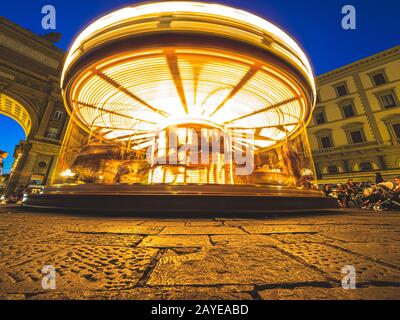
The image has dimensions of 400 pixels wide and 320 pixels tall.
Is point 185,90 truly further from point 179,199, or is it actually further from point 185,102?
point 179,199

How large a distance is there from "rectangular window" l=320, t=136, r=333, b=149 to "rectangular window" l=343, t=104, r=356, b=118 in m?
3.49

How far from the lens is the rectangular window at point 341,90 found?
2611cm

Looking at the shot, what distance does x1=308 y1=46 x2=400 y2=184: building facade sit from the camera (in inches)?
865

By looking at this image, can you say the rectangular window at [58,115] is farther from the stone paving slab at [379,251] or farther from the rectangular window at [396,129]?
the rectangular window at [396,129]

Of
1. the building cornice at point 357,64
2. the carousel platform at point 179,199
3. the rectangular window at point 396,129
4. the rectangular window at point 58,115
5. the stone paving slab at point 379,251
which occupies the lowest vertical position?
the stone paving slab at point 379,251

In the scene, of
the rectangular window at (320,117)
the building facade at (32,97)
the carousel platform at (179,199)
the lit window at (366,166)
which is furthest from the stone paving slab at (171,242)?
the rectangular window at (320,117)

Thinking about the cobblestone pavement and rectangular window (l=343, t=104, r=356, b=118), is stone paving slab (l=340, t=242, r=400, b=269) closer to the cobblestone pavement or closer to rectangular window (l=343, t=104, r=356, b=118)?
the cobblestone pavement

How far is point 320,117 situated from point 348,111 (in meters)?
3.23

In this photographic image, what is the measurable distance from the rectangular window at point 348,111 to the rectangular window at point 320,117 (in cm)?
244

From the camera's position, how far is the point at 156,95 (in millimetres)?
6668

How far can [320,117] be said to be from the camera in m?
27.9

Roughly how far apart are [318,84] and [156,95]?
29.8 m

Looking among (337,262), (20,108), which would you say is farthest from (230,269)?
(20,108)

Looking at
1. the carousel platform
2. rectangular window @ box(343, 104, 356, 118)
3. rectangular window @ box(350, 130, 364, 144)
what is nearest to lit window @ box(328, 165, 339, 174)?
rectangular window @ box(350, 130, 364, 144)
